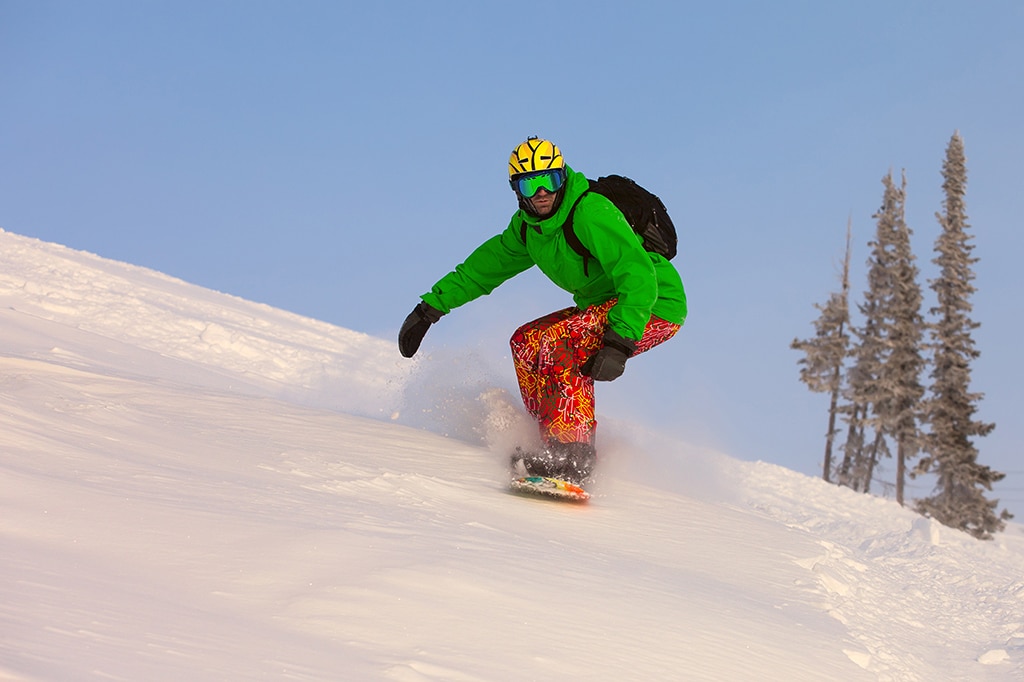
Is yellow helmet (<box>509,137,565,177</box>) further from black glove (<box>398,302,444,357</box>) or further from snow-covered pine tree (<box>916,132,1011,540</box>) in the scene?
snow-covered pine tree (<box>916,132,1011,540</box>)

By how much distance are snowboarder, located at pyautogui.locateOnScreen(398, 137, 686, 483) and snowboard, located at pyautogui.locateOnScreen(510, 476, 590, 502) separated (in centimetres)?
22

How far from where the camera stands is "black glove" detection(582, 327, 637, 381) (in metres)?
5.63

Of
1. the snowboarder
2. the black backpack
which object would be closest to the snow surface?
the snowboarder

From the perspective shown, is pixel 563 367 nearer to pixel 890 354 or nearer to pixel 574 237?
pixel 574 237

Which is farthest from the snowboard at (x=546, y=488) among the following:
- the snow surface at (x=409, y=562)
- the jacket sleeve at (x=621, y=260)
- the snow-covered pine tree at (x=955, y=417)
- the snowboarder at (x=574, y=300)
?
the snow-covered pine tree at (x=955, y=417)

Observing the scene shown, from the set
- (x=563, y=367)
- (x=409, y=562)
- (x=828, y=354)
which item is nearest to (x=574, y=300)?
(x=563, y=367)

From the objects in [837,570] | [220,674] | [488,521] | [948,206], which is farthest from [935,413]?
[220,674]

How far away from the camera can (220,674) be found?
6.79 ft

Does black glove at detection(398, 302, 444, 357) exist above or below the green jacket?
below

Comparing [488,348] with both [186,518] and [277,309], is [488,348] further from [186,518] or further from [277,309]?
[277,309]

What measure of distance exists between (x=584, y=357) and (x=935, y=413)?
27760mm

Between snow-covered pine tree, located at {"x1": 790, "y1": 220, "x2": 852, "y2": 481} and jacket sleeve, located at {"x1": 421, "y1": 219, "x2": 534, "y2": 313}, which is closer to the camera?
jacket sleeve, located at {"x1": 421, "y1": 219, "x2": 534, "y2": 313}

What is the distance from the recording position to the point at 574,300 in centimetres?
649

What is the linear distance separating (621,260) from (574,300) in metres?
0.85
